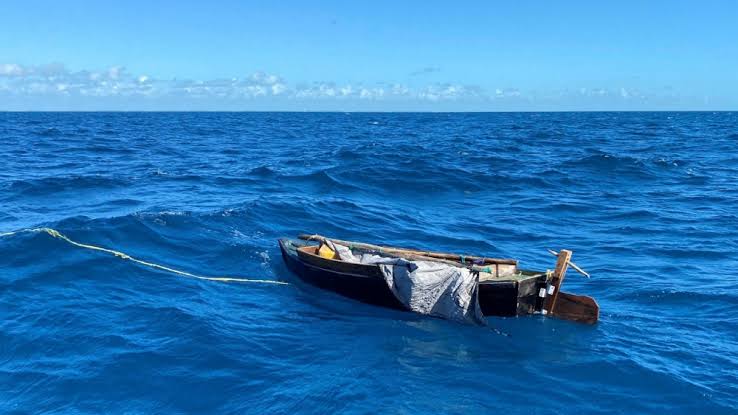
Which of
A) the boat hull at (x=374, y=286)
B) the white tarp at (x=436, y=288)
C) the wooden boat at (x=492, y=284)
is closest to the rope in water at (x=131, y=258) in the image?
the boat hull at (x=374, y=286)

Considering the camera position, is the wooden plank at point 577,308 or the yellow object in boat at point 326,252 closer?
the wooden plank at point 577,308

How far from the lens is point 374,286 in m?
16.4

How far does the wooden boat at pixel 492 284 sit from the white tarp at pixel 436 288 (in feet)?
0.91

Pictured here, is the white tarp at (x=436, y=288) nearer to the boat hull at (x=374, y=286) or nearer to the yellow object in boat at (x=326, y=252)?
the boat hull at (x=374, y=286)

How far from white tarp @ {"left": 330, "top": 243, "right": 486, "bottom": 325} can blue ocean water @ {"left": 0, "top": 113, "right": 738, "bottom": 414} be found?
0.40 meters

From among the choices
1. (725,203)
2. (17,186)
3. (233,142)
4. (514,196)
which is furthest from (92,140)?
(725,203)

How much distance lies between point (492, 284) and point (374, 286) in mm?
3228

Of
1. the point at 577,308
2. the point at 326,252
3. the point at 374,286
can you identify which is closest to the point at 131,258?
the point at 326,252

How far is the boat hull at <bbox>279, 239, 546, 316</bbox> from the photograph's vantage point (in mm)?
15117

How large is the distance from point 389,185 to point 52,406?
29.1m

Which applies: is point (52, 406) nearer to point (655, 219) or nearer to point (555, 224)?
point (555, 224)

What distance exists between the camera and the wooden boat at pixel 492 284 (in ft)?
49.8

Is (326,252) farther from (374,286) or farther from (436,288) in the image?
(436,288)

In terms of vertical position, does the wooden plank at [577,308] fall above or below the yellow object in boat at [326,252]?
below
